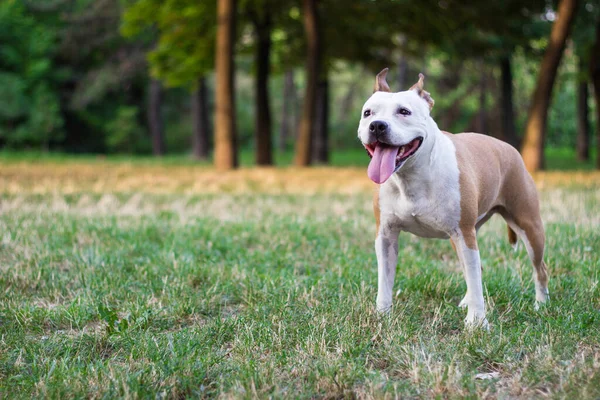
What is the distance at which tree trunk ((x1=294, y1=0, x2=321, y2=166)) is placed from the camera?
697 inches

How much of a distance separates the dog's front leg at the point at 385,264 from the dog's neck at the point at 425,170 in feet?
1.15

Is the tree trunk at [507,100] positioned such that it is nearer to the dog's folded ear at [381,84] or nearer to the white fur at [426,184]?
the dog's folded ear at [381,84]

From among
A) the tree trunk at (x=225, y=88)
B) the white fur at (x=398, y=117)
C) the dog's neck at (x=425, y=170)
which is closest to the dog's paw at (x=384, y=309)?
the dog's neck at (x=425, y=170)

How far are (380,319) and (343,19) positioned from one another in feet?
55.9

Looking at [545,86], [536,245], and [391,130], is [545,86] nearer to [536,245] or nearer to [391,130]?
[536,245]

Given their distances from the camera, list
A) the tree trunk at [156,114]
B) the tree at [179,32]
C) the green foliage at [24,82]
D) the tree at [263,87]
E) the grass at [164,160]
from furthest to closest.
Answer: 1. the tree trunk at [156,114]
2. the green foliage at [24,82]
3. the grass at [164,160]
4. the tree at [263,87]
5. the tree at [179,32]

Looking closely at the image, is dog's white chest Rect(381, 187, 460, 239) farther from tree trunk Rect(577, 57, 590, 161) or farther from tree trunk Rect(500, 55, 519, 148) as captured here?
tree trunk Rect(577, 57, 590, 161)

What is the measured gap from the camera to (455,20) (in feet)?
61.8

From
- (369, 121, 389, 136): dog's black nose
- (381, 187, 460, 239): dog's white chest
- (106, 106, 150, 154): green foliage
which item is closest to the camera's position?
(369, 121, 389, 136): dog's black nose

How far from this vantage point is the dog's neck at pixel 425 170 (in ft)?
12.8

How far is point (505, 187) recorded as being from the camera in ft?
14.9

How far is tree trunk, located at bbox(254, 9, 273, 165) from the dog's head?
16519 mm

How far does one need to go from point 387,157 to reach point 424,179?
343mm

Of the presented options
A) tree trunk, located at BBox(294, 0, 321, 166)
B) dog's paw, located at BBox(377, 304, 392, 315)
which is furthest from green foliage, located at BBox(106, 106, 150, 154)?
dog's paw, located at BBox(377, 304, 392, 315)
